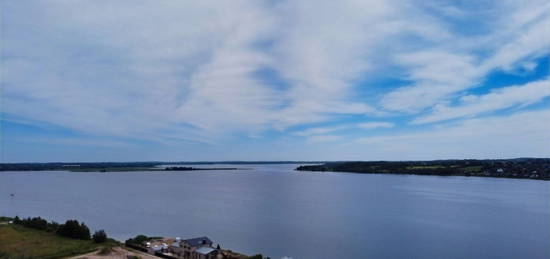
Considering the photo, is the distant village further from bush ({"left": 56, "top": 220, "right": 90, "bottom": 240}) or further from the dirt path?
bush ({"left": 56, "top": 220, "right": 90, "bottom": 240})

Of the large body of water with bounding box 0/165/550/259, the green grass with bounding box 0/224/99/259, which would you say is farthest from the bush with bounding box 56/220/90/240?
the large body of water with bounding box 0/165/550/259

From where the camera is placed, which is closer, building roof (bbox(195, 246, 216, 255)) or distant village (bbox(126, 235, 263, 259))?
building roof (bbox(195, 246, 216, 255))

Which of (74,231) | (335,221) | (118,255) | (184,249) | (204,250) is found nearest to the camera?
(204,250)

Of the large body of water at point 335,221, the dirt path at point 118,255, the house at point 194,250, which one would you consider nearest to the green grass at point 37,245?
the dirt path at point 118,255

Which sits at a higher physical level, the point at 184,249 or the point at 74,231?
the point at 74,231

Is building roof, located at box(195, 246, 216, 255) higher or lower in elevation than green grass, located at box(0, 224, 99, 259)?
higher

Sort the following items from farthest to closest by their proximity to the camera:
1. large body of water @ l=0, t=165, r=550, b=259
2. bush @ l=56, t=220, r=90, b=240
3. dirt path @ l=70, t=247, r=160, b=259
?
bush @ l=56, t=220, r=90, b=240
large body of water @ l=0, t=165, r=550, b=259
dirt path @ l=70, t=247, r=160, b=259

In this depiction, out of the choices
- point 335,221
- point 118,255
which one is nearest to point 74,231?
point 118,255

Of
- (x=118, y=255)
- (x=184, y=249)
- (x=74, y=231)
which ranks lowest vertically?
(x=118, y=255)

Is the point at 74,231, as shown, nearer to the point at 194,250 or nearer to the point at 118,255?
the point at 118,255

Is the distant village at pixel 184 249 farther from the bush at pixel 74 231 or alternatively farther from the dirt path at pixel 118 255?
the bush at pixel 74 231
